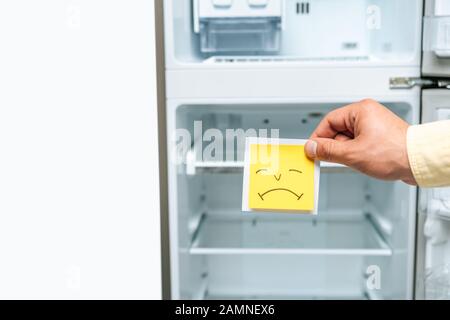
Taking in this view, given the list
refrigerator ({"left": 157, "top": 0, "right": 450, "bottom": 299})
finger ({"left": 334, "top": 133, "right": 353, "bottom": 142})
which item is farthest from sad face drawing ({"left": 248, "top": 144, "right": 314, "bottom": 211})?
refrigerator ({"left": 157, "top": 0, "right": 450, "bottom": 299})

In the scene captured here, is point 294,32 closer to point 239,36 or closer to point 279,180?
point 239,36

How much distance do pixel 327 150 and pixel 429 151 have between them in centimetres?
18

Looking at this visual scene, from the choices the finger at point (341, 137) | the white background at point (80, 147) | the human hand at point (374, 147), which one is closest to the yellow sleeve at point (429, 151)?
the human hand at point (374, 147)

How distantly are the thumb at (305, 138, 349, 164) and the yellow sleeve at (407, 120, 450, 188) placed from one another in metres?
0.11

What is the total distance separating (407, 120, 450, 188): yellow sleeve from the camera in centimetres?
96

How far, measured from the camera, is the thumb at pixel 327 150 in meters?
0.94

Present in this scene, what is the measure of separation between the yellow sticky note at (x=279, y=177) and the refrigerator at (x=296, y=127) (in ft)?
1.31

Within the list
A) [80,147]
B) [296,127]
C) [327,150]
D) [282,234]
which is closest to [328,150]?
[327,150]

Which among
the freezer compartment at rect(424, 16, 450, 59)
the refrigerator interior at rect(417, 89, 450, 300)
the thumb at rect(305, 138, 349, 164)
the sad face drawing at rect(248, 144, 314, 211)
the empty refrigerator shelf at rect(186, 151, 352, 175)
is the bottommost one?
the refrigerator interior at rect(417, 89, 450, 300)

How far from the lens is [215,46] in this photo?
60.7 inches

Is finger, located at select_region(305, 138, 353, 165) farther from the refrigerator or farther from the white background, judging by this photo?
the white background

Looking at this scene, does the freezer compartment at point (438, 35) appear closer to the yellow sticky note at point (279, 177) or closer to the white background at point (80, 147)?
the yellow sticky note at point (279, 177)
